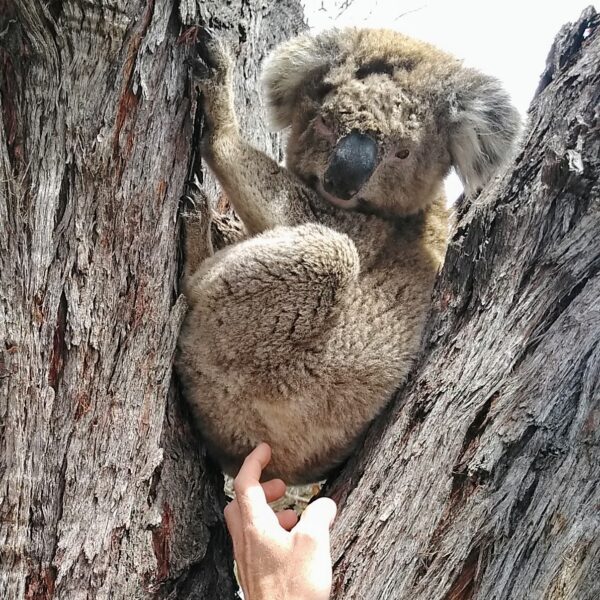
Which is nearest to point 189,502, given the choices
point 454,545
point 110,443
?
point 110,443

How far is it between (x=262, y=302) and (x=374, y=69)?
1.19m

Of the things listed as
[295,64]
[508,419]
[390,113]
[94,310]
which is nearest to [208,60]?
[295,64]

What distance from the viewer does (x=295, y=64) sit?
2.98 m

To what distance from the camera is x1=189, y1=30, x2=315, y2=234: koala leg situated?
97.9 inches

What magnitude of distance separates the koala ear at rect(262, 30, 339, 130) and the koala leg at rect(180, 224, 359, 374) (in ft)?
2.82

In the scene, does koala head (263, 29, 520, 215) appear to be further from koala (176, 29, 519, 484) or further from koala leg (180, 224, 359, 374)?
koala leg (180, 224, 359, 374)

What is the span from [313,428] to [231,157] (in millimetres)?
1063

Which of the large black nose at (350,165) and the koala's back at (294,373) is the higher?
the large black nose at (350,165)

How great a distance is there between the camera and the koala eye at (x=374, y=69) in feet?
9.58

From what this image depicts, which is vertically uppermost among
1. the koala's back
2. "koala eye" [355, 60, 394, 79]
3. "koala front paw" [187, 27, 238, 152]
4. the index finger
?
"koala eye" [355, 60, 394, 79]

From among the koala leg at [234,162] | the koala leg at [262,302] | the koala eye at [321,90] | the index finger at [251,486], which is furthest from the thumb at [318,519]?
the koala eye at [321,90]

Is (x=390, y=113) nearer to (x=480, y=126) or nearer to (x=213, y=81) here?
(x=480, y=126)

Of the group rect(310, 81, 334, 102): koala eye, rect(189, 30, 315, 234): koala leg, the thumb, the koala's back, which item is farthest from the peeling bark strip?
rect(310, 81, 334, 102): koala eye

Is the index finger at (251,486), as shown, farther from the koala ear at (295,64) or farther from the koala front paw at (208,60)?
the koala ear at (295,64)
